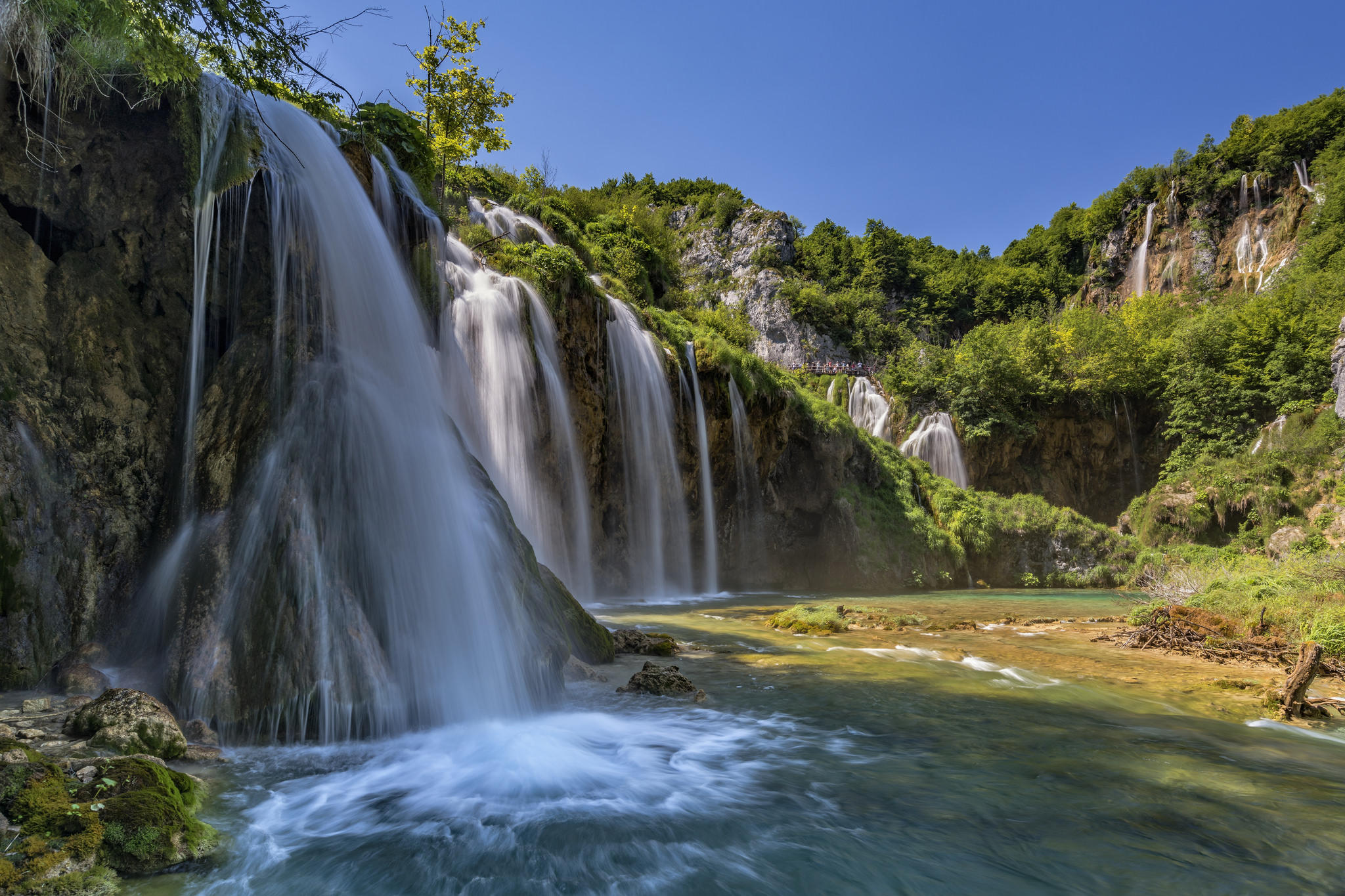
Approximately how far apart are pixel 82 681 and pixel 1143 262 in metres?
62.7

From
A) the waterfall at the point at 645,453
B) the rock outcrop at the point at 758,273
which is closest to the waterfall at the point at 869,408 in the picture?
the rock outcrop at the point at 758,273

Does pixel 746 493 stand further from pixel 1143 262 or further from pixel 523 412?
pixel 1143 262

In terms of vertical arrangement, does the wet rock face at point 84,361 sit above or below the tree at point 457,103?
below

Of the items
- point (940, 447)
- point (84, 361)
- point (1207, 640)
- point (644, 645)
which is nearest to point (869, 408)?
point (940, 447)

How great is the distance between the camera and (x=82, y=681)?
197 inches

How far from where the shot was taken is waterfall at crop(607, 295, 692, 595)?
18375 mm

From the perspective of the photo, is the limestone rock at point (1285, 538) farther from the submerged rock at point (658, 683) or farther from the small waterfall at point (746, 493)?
the submerged rock at point (658, 683)

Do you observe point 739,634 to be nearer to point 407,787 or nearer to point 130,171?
point 407,787

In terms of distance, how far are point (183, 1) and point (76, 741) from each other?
5188 mm

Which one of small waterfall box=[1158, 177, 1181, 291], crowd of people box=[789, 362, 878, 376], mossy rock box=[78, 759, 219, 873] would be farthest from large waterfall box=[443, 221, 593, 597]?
small waterfall box=[1158, 177, 1181, 291]

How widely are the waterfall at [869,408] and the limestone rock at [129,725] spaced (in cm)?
3313

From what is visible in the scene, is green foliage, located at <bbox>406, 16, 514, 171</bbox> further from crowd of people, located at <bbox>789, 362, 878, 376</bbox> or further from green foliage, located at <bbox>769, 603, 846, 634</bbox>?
crowd of people, located at <bbox>789, 362, 878, 376</bbox>

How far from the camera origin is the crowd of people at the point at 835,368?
45938 millimetres

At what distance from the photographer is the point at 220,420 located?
6.32 m
